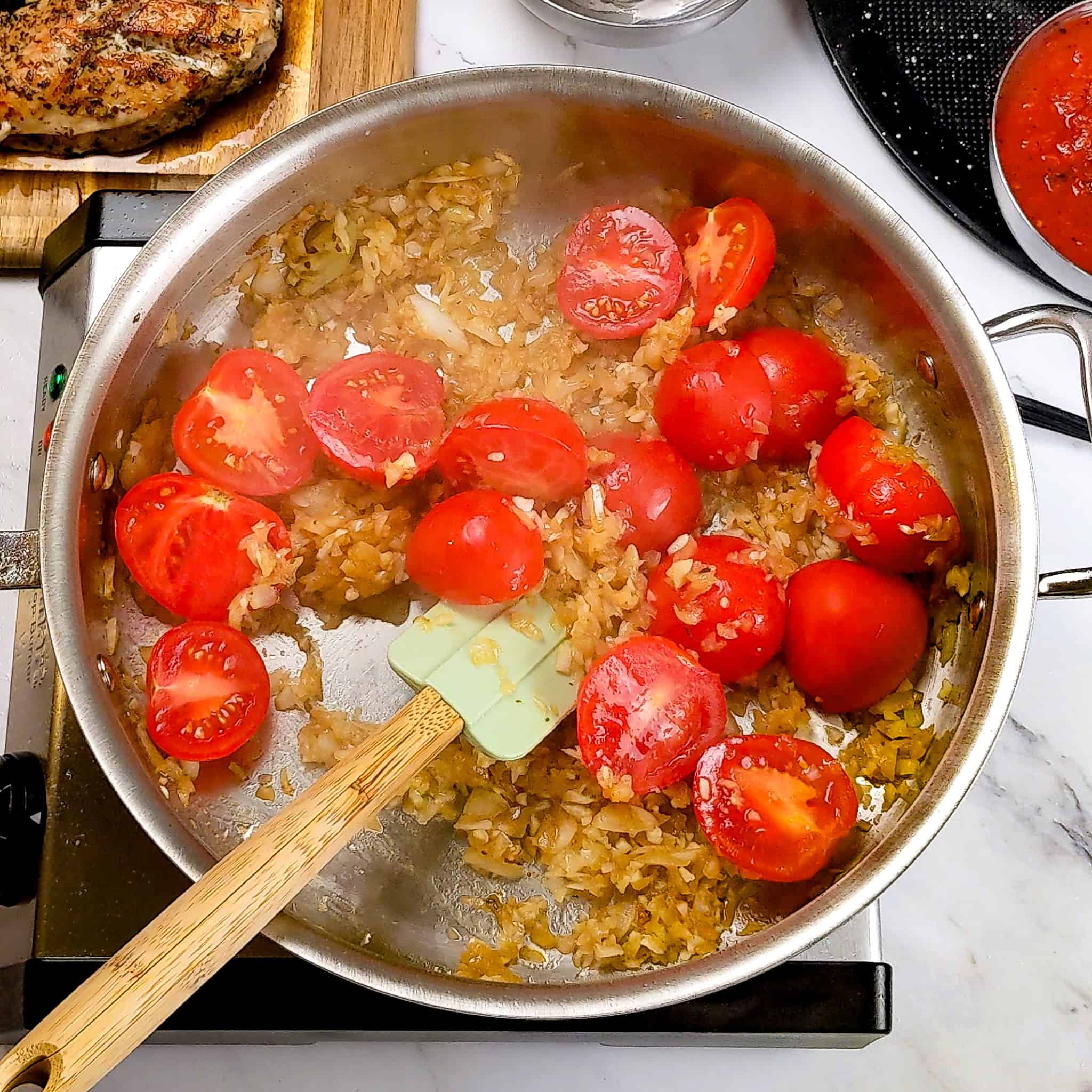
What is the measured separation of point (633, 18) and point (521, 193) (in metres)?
0.31

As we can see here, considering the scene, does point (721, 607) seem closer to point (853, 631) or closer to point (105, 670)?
point (853, 631)

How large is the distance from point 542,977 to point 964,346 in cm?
78

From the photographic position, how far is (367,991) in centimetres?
111

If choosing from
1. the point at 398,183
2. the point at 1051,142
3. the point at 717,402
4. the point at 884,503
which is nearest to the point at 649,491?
the point at 717,402

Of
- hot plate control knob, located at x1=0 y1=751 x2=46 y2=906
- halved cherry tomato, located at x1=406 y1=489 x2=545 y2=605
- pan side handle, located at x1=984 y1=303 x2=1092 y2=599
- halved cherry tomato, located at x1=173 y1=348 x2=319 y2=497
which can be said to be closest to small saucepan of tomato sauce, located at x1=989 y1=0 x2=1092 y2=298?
pan side handle, located at x1=984 y1=303 x2=1092 y2=599

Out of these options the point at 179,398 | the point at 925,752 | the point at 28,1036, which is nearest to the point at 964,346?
the point at 925,752

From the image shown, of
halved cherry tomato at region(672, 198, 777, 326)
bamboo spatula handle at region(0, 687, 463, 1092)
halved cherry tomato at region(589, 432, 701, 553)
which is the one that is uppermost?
halved cherry tomato at region(672, 198, 777, 326)

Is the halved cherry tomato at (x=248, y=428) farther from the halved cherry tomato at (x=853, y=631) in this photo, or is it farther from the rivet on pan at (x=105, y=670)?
the halved cherry tomato at (x=853, y=631)

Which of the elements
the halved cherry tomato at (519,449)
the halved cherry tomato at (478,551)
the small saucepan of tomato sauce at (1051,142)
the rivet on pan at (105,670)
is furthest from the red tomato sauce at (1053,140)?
the rivet on pan at (105,670)

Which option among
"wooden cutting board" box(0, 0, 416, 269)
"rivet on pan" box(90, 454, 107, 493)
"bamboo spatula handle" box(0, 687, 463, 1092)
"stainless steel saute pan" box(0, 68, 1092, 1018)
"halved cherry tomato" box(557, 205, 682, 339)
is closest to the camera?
"bamboo spatula handle" box(0, 687, 463, 1092)

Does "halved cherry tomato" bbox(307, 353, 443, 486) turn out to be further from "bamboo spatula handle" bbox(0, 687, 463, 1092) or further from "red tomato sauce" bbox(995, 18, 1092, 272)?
"red tomato sauce" bbox(995, 18, 1092, 272)

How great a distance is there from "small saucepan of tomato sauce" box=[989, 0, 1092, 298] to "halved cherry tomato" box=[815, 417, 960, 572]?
0.39m

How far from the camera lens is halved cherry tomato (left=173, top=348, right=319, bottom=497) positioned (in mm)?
1115

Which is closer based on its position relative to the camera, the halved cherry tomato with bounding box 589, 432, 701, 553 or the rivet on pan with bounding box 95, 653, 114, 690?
the rivet on pan with bounding box 95, 653, 114, 690
